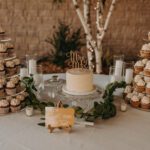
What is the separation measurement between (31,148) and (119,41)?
4.20 metres

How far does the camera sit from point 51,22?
203 inches

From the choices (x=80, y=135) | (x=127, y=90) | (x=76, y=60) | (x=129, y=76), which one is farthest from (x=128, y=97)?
(x=80, y=135)

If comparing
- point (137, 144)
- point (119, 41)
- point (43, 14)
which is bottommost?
point (137, 144)

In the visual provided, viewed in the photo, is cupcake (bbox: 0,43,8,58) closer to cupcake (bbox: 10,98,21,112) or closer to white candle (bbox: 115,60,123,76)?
cupcake (bbox: 10,98,21,112)

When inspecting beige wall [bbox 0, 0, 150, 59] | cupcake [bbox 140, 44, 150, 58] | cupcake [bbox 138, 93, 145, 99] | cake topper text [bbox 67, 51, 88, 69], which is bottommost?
cupcake [bbox 138, 93, 145, 99]

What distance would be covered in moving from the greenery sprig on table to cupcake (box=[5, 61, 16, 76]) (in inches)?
6.1

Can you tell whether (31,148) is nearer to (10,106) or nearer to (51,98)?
(10,106)

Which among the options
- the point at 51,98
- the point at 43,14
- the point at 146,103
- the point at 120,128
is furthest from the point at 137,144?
the point at 43,14

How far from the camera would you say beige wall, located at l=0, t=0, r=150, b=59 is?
501 centimetres

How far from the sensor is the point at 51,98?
2086 mm

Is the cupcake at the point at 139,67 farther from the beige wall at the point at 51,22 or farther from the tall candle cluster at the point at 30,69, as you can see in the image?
the beige wall at the point at 51,22

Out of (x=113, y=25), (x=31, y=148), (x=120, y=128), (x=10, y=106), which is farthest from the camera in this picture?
(x=113, y=25)

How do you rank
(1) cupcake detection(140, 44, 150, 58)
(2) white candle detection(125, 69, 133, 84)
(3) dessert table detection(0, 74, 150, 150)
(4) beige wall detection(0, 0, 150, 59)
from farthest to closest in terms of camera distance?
(4) beige wall detection(0, 0, 150, 59), (2) white candle detection(125, 69, 133, 84), (1) cupcake detection(140, 44, 150, 58), (3) dessert table detection(0, 74, 150, 150)

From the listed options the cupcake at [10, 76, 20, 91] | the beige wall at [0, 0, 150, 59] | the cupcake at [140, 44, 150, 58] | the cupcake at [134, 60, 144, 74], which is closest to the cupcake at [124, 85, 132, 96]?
the cupcake at [134, 60, 144, 74]
